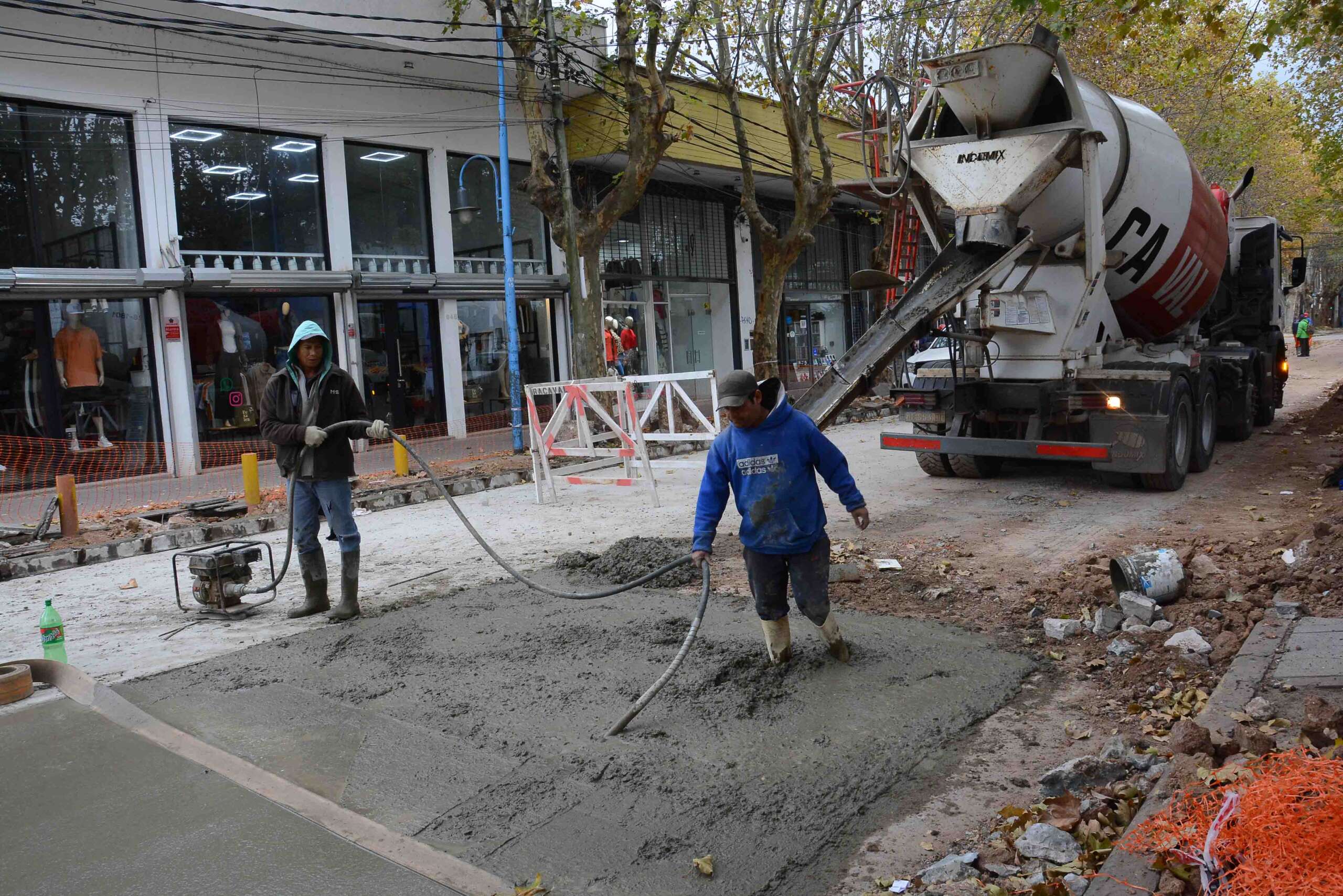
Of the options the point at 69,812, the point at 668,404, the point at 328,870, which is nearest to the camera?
the point at 328,870

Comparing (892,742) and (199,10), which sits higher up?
(199,10)

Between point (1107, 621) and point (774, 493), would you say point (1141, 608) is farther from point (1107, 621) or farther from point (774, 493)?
point (774, 493)

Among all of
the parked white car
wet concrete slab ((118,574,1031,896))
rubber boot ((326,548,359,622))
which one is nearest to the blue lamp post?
the parked white car

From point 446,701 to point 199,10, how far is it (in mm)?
13367

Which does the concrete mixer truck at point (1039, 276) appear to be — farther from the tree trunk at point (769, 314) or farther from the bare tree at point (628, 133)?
the tree trunk at point (769, 314)

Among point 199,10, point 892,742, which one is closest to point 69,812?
point 892,742

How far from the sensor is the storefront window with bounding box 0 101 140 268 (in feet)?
44.6

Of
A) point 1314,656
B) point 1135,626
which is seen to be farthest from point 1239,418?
point 1314,656

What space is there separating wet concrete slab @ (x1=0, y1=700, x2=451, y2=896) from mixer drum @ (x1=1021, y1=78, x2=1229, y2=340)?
8.24 metres

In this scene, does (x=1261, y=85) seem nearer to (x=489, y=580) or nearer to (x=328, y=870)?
(x=489, y=580)

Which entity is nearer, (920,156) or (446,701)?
(446,701)

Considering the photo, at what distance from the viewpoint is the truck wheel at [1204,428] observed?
10758mm

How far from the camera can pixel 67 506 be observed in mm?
10156

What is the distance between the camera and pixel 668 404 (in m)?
11.6
